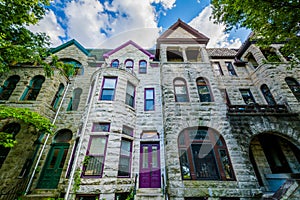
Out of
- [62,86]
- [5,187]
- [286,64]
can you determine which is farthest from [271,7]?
[5,187]

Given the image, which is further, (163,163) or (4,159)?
(163,163)

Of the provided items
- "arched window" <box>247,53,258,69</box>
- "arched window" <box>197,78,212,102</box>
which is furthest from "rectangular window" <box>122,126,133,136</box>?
"arched window" <box>247,53,258,69</box>

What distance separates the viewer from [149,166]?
306 inches

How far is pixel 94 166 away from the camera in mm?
6465

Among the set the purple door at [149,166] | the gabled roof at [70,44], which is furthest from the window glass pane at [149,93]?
the gabled roof at [70,44]

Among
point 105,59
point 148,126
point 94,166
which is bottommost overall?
point 94,166

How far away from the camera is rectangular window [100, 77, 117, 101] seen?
339 inches

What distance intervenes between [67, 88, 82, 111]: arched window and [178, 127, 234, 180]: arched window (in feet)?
26.5

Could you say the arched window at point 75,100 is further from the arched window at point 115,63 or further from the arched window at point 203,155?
the arched window at point 203,155

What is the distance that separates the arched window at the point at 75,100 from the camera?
1007cm

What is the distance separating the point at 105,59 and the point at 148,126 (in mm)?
7547

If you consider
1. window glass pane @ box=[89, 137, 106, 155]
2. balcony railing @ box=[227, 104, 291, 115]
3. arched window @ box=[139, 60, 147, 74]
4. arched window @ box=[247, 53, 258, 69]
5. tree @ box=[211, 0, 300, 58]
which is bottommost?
window glass pane @ box=[89, 137, 106, 155]

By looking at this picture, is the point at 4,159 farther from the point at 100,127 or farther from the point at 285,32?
the point at 285,32

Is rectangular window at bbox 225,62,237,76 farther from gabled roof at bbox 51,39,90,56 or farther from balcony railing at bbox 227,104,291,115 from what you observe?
gabled roof at bbox 51,39,90,56
